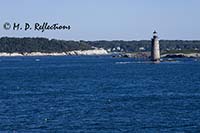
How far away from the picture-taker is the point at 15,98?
2739 inches

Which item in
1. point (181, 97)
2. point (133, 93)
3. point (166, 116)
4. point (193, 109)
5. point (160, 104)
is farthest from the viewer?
point (133, 93)

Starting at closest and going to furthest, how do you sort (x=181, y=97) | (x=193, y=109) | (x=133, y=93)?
(x=193, y=109) < (x=181, y=97) < (x=133, y=93)

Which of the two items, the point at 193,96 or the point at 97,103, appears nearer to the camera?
the point at 97,103

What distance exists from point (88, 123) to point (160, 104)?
15.3 m

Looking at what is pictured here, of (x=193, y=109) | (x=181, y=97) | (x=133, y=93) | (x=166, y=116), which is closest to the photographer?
(x=166, y=116)

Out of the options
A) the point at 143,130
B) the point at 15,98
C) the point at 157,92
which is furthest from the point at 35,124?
the point at 157,92

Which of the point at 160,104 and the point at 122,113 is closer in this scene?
the point at 122,113

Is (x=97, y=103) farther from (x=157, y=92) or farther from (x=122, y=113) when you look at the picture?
(x=157, y=92)

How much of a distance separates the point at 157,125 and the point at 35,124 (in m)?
9.08

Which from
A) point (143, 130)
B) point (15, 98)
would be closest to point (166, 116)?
point (143, 130)

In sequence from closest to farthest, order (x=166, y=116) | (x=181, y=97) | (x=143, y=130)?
(x=143, y=130) → (x=166, y=116) → (x=181, y=97)

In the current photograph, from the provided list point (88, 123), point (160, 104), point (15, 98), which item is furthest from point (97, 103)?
point (88, 123)

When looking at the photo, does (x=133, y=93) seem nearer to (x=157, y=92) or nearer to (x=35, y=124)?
(x=157, y=92)

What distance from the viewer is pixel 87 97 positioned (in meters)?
70.5
